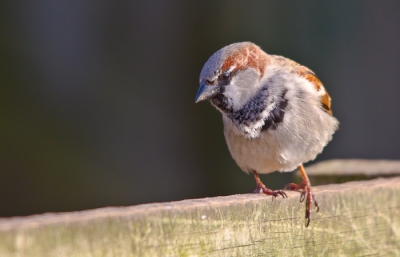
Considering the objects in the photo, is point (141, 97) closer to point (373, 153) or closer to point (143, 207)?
point (373, 153)

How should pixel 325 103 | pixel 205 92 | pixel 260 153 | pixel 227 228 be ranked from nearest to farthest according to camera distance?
pixel 227 228 → pixel 205 92 → pixel 260 153 → pixel 325 103

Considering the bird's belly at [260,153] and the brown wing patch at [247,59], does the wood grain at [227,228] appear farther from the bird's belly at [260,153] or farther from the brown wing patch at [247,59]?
the brown wing patch at [247,59]

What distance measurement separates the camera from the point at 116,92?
14.0ft

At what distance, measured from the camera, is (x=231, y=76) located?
2.20m

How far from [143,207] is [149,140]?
312 cm

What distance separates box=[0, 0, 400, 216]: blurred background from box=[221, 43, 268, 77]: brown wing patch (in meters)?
1.98

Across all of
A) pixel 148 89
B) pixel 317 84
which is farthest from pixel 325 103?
pixel 148 89

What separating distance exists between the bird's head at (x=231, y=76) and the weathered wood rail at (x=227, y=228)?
26.3 inches

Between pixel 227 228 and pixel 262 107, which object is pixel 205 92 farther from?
pixel 227 228

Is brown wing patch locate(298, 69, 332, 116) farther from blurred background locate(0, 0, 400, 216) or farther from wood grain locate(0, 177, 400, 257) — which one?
blurred background locate(0, 0, 400, 216)

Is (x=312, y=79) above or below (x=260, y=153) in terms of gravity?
above

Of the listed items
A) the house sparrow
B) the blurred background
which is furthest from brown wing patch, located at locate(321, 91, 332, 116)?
the blurred background

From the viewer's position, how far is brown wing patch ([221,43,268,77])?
7.18 feet

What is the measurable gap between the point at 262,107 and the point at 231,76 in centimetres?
17
